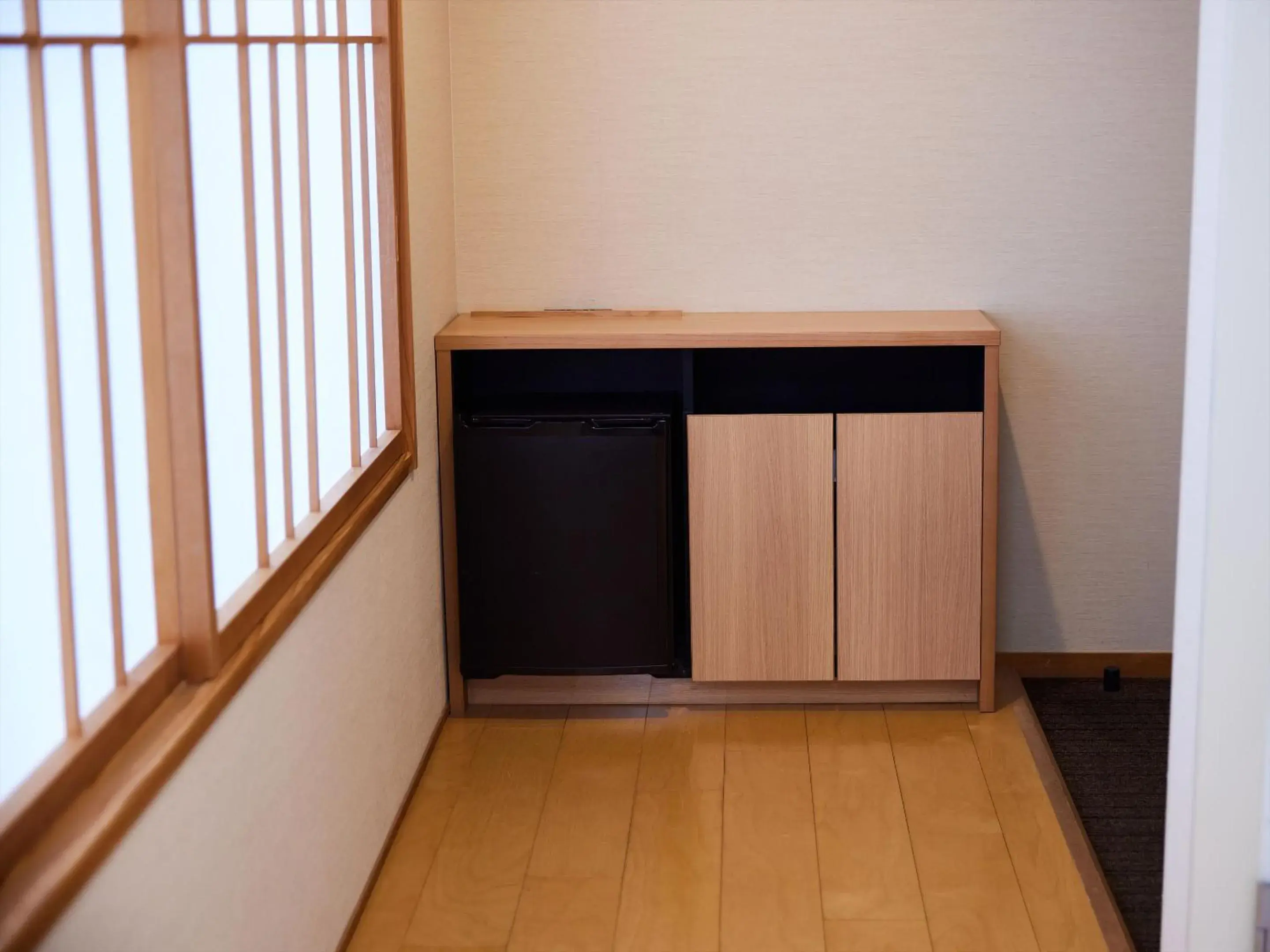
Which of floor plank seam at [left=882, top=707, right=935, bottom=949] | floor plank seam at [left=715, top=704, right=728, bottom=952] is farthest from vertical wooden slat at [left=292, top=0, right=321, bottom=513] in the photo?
floor plank seam at [left=882, top=707, right=935, bottom=949]

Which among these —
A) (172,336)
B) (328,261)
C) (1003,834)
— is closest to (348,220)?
(328,261)

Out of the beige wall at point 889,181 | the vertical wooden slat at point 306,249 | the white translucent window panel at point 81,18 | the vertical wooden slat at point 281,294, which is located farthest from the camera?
the beige wall at point 889,181

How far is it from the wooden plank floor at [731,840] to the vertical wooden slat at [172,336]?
0.92 metres

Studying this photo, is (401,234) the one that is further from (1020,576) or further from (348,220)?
(1020,576)

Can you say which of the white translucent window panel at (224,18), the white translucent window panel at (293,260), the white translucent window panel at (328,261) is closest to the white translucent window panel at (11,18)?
the white translucent window panel at (224,18)

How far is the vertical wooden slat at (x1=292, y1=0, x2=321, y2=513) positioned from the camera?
2.37 m

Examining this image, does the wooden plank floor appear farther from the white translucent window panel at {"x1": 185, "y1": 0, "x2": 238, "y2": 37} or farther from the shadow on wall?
the white translucent window panel at {"x1": 185, "y1": 0, "x2": 238, "y2": 37}

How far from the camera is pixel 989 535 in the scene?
3359mm

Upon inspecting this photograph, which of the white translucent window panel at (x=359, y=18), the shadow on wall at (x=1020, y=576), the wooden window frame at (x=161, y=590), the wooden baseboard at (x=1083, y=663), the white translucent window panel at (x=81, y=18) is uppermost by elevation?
the white translucent window panel at (x=359, y=18)

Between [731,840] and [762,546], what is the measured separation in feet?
2.48

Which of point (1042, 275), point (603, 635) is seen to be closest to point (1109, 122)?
point (1042, 275)

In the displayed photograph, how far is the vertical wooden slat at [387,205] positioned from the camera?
2.85 metres

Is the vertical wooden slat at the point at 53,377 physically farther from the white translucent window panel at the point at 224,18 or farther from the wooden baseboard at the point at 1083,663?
the wooden baseboard at the point at 1083,663

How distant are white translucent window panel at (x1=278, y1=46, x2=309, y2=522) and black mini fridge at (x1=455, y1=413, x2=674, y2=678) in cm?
88
